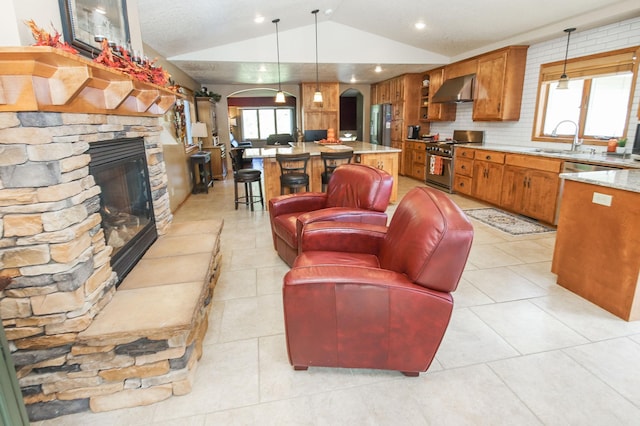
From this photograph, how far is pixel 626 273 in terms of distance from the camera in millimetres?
2355

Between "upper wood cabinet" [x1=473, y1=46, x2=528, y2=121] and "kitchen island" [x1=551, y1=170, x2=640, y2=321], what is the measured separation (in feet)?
10.0

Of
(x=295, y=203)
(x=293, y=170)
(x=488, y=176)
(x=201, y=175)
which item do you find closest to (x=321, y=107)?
(x=201, y=175)

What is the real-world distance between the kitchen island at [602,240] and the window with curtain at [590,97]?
1.98 meters

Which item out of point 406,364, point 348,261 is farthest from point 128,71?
point 406,364

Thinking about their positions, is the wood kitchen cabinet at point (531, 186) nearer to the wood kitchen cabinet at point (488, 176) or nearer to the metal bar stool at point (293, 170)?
the wood kitchen cabinet at point (488, 176)

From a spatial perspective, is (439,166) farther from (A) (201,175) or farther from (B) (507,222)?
(A) (201,175)

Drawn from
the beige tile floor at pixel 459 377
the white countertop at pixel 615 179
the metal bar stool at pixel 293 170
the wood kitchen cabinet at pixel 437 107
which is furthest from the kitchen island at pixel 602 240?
the wood kitchen cabinet at pixel 437 107

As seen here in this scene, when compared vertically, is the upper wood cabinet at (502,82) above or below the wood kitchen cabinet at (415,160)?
above

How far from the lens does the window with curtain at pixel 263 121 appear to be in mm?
14445

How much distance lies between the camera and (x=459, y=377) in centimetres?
190

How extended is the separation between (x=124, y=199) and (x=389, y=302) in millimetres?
2012

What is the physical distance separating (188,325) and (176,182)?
4461 mm

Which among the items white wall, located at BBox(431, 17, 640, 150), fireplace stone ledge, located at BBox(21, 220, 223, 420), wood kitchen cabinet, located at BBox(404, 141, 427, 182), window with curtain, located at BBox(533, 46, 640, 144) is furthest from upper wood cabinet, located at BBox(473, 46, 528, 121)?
fireplace stone ledge, located at BBox(21, 220, 223, 420)

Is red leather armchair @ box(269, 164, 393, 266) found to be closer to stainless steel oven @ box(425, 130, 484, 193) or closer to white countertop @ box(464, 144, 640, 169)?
white countertop @ box(464, 144, 640, 169)
